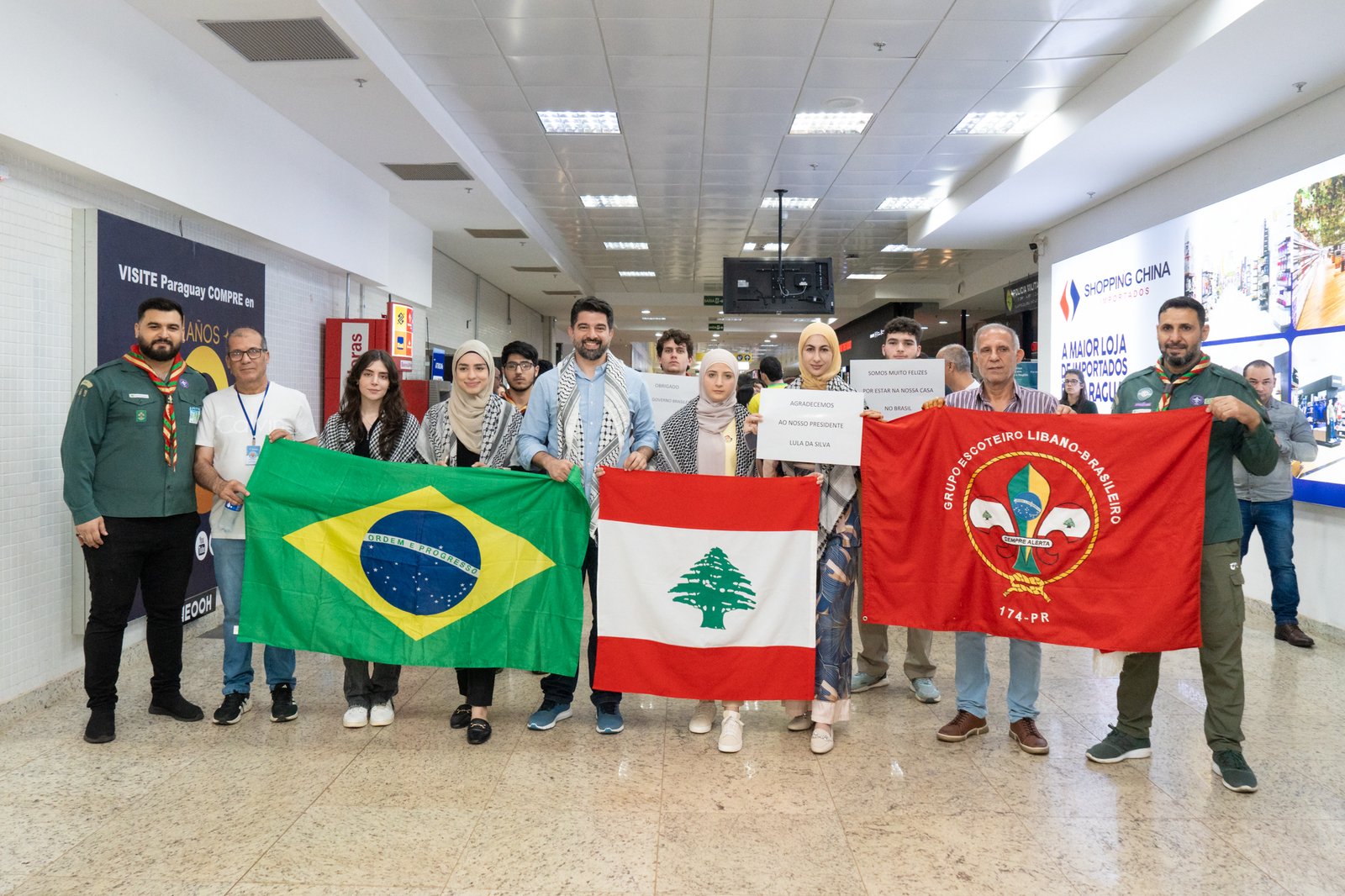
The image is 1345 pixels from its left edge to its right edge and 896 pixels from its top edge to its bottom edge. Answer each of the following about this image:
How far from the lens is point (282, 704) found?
3.38 meters

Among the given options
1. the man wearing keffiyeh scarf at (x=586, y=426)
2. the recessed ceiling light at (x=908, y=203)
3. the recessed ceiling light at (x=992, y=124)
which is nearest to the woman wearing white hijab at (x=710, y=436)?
the man wearing keffiyeh scarf at (x=586, y=426)

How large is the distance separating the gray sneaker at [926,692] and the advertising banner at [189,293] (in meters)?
3.28

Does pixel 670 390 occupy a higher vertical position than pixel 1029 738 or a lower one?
higher

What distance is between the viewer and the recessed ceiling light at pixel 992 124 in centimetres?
673

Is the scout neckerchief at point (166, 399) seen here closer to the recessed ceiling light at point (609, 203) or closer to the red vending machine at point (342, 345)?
the red vending machine at point (342, 345)

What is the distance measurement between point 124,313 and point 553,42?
300cm

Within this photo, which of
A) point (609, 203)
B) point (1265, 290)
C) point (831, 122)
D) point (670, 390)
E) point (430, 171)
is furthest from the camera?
point (609, 203)

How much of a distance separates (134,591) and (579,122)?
508cm

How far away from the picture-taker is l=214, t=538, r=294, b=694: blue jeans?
132 inches

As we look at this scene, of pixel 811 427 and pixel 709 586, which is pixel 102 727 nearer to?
pixel 709 586

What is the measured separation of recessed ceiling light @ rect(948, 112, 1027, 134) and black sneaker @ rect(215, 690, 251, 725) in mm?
6482

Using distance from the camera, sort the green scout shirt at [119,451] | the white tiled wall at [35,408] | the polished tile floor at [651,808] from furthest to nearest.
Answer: the white tiled wall at [35,408] → the green scout shirt at [119,451] → the polished tile floor at [651,808]

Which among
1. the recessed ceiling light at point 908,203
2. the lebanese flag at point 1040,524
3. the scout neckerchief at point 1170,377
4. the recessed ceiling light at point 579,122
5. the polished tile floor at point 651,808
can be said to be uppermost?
the recessed ceiling light at point 908,203

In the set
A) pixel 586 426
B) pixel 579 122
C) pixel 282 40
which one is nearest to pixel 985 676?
pixel 586 426
